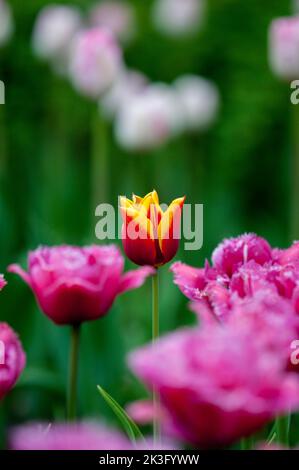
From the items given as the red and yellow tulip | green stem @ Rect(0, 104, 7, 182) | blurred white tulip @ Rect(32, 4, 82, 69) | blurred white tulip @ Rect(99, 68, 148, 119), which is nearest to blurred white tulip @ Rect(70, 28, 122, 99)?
blurred white tulip @ Rect(99, 68, 148, 119)

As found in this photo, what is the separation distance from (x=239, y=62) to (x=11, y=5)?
77cm

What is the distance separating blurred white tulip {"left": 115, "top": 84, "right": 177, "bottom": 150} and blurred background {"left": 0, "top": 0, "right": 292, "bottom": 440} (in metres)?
0.10

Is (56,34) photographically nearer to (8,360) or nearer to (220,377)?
(8,360)

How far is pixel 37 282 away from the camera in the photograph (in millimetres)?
759

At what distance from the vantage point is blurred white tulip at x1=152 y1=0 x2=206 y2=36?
3.18m

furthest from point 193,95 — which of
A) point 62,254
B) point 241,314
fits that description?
point 241,314

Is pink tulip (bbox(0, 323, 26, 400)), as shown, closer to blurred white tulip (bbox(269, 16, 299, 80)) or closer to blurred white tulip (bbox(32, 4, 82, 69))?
A: blurred white tulip (bbox(269, 16, 299, 80))

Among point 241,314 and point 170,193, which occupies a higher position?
point 170,193

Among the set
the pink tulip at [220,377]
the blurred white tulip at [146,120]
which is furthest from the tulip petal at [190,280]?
the blurred white tulip at [146,120]

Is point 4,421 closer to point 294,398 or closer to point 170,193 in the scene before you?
point 294,398

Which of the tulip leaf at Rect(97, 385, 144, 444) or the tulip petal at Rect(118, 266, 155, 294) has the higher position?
the tulip petal at Rect(118, 266, 155, 294)

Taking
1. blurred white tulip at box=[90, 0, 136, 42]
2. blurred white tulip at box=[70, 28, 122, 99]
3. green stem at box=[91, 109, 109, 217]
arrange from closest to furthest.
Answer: blurred white tulip at box=[70, 28, 122, 99] → green stem at box=[91, 109, 109, 217] → blurred white tulip at box=[90, 0, 136, 42]

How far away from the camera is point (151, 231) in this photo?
79 centimetres

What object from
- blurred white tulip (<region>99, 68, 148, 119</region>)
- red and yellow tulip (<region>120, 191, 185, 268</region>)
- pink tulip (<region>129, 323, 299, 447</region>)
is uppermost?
blurred white tulip (<region>99, 68, 148, 119</region>)
